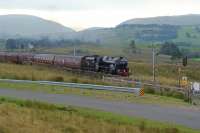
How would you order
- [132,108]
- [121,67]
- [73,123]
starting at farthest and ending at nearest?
[121,67]
[132,108]
[73,123]

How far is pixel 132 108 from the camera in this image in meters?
28.8

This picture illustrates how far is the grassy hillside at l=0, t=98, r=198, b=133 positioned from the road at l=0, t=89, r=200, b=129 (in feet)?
5.59

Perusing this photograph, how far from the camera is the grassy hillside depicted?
1862 cm

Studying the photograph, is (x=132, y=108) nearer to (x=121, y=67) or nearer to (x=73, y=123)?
(x=73, y=123)

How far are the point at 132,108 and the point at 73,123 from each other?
831cm

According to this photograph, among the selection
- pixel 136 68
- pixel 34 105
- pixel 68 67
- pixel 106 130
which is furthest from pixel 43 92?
pixel 136 68

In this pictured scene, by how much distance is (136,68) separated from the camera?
3629 inches

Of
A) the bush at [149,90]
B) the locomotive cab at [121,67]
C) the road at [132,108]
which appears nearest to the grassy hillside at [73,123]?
the road at [132,108]

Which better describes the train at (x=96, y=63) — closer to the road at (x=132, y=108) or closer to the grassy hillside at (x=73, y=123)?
the road at (x=132, y=108)

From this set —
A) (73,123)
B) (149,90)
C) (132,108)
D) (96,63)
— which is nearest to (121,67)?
(96,63)

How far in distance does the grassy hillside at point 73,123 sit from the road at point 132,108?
170cm

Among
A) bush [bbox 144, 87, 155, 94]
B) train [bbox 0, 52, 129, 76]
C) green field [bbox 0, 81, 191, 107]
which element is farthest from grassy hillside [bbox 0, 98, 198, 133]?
train [bbox 0, 52, 129, 76]

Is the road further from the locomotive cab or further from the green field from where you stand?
the locomotive cab

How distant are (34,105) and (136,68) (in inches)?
2568
